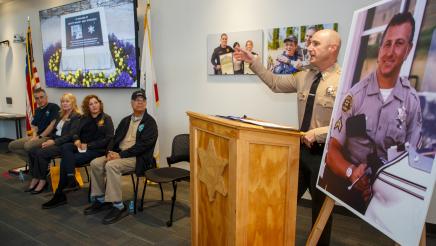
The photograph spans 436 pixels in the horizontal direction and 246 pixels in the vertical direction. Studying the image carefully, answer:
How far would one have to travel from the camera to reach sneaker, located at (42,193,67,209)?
325 cm

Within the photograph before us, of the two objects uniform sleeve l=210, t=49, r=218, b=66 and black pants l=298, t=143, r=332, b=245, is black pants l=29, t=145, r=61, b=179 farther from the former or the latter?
black pants l=298, t=143, r=332, b=245

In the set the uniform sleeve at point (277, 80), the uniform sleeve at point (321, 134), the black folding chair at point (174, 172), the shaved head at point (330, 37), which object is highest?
the shaved head at point (330, 37)

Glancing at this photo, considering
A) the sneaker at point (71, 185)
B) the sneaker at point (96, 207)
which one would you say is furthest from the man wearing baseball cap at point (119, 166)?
the sneaker at point (71, 185)

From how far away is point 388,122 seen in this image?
1.19 meters

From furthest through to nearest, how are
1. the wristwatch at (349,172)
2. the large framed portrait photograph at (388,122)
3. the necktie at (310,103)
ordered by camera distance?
the necktie at (310,103) → the wristwatch at (349,172) → the large framed portrait photograph at (388,122)

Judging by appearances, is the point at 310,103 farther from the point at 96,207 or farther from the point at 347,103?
the point at 96,207

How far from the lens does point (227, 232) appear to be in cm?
153

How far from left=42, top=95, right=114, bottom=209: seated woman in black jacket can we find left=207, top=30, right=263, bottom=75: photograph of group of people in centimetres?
137

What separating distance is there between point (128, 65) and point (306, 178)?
307 cm

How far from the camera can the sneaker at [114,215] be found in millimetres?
2889

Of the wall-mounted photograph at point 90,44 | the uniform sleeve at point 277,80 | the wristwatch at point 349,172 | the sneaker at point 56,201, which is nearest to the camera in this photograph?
the wristwatch at point 349,172

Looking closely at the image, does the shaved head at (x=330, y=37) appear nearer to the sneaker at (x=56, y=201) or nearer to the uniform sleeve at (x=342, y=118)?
the uniform sleeve at (x=342, y=118)

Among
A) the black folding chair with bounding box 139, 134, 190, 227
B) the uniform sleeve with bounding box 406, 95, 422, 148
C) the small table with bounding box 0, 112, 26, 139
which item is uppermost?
the uniform sleeve with bounding box 406, 95, 422, 148

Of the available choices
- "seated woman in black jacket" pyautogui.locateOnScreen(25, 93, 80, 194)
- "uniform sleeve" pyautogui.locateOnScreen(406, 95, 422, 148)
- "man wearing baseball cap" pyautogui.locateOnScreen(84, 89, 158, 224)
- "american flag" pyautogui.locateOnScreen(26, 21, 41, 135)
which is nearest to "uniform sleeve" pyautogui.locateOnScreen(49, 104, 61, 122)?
"seated woman in black jacket" pyautogui.locateOnScreen(25, 93, 80, 194)
